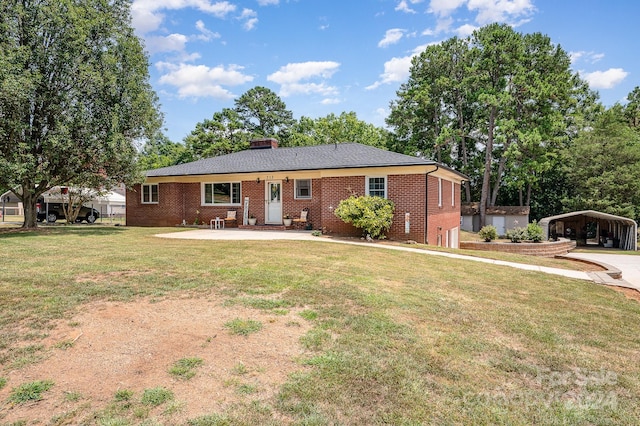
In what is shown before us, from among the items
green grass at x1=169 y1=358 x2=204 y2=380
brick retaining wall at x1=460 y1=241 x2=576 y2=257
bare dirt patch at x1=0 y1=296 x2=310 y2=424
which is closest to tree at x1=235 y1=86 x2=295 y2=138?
brick retaining wall at x1=460 y1=241 x2=576 y2=257

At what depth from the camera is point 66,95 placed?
13.5 m

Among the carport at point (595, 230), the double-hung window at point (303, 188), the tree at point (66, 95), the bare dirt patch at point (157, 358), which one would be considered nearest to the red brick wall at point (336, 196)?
the double-hung window at point (303, 188)

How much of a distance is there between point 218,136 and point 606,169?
120 feet

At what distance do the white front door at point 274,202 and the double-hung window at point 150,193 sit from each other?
6.90 m

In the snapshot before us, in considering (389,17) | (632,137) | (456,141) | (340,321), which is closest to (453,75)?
(456,141)

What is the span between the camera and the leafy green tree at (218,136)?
131 ft

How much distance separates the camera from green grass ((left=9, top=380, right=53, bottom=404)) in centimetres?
280

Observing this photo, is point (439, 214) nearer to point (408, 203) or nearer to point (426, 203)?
point (426, 203)

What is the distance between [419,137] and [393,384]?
34.3 meters

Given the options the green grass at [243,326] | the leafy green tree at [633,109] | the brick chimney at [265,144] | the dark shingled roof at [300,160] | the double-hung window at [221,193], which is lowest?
the green grass at [243,326]

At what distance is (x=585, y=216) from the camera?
2466cm

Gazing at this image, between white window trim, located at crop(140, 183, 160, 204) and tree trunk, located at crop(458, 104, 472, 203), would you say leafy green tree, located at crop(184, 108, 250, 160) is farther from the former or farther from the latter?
tree trunk, located at crop(458, 104, 472, 203)

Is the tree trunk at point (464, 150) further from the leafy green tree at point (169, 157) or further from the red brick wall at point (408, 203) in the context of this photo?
the leafy green tree at point (169, 157)

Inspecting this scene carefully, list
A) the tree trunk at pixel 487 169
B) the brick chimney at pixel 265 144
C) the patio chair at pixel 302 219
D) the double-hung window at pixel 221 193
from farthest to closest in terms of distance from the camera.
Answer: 1. the tree trunk at pixel 487 169
2. the brick chimney at pixel 265 144
3. the double-hung window at pixel 221 193
4. the patio chair at pixel 302 219
